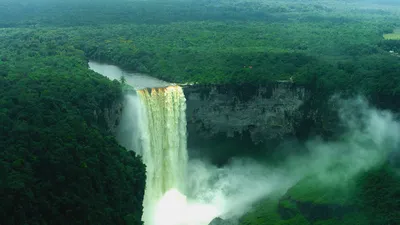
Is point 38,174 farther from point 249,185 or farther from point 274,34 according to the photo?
point 274,34

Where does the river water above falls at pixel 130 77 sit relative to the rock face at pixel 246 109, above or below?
above

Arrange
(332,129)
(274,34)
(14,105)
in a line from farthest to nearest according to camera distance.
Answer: (274,34) → (332,129) → (14,105)

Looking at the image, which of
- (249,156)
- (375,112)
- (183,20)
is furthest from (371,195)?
(183,20)

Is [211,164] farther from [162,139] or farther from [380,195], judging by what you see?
[380,195]

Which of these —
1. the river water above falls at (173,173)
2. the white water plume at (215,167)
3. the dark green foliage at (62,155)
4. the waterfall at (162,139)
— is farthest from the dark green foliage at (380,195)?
the waterfall at (162,139)

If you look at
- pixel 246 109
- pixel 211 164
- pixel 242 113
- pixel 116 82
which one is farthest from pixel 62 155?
pixel 246 109

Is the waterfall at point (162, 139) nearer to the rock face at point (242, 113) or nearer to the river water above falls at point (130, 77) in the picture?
the rock face at point (242, 113)
